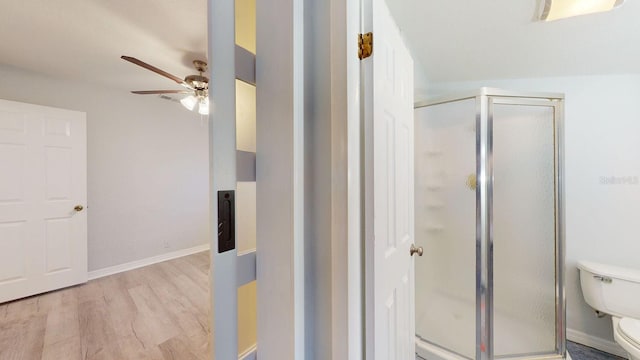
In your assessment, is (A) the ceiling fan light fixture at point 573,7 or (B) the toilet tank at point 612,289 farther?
(B) the toilet tank at point 612,289

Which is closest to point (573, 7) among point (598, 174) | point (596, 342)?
point (598, 174)

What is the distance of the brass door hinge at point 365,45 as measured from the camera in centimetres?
74

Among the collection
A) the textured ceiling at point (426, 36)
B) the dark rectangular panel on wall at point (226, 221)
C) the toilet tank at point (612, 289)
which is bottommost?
the toilet tank at point (612, 289)

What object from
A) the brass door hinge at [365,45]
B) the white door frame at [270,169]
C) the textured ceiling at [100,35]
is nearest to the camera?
the white door frame at [270,169]

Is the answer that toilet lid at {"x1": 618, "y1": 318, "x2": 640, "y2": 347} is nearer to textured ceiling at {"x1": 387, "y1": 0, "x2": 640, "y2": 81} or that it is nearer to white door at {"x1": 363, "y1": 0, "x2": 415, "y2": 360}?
white door at {"x1": 363, "y1": 0, "x2": 415, "y2": 360}

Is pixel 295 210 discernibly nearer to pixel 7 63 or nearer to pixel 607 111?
pixel 607 111

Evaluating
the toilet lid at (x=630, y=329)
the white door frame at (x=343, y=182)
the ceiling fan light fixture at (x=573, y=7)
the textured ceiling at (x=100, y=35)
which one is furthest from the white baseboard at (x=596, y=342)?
the textured ceiling at (x=100, y=35)

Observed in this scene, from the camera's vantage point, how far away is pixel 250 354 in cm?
69

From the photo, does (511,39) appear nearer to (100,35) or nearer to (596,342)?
(596,342)

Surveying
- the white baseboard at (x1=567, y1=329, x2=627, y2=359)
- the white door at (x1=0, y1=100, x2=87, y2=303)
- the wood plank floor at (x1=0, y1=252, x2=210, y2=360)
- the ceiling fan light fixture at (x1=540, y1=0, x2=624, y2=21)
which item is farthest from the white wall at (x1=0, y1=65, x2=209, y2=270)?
the white baseboard at (x1=567, y1=329, x2=627, y2=359)

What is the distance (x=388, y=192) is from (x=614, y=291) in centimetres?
192

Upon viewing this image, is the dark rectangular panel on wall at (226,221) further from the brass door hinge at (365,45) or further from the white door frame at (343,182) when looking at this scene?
the brass door hinge at (365,45)

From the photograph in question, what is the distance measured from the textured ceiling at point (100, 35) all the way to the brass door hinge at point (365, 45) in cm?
147

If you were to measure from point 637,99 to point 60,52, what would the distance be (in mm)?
4669
